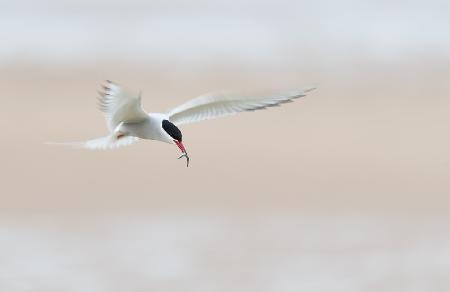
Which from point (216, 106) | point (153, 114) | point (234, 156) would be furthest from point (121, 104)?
point (234, 156)

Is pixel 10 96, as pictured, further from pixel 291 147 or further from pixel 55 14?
pixel 55 14

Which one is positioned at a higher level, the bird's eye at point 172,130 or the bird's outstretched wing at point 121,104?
the bird's outstretched wing at point 121,104

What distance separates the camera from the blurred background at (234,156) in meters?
11.9

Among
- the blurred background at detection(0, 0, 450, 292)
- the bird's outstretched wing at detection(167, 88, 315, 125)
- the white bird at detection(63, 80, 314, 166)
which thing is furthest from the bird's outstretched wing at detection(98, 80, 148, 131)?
the blurred background at detection(0, 0, 450, 292)

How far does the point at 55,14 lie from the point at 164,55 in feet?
8.89

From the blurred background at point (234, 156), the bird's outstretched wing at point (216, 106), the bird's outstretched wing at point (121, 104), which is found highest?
the blurred background at point (234, 156)

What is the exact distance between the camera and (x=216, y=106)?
290 inches

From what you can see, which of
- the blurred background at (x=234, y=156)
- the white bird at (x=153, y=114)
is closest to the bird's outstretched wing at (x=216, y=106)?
the white bird at (x=153, y=114)

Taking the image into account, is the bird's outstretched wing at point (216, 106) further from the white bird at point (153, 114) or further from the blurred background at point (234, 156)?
the blurred background at point (234, 156)

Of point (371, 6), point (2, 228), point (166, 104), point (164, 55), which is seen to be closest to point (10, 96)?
point (166, 104)

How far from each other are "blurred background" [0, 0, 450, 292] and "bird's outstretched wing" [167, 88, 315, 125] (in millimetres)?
3913

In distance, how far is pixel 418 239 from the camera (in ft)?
42.4

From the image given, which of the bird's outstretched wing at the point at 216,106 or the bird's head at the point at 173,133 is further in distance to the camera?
the bird's outstretched wing at the point at 216,106

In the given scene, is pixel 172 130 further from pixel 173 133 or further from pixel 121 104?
pixel 121 104
